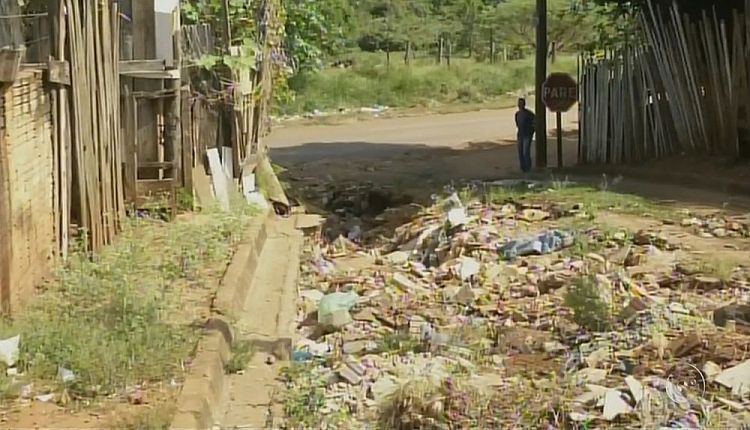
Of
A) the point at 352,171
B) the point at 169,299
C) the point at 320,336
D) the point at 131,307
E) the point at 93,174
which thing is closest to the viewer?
the point at 131,307

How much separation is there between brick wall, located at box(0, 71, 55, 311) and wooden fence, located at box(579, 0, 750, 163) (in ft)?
33.3

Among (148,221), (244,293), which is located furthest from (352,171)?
(244,293)

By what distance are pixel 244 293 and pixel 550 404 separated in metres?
3.82

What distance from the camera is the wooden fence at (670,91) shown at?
16.0 m

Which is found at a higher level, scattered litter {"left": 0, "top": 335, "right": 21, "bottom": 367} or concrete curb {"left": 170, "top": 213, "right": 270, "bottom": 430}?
scattered litter {"left": 0, "top": 335, "right": 21, "bottom": 367}

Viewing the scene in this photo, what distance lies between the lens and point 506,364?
8078 mm

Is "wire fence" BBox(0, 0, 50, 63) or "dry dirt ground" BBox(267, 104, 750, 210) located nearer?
"wire fence" BBox(0, 0, 50, 63)

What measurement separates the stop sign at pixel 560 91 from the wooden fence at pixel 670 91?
0.76 feet

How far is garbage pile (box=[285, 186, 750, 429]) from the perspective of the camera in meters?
6.71

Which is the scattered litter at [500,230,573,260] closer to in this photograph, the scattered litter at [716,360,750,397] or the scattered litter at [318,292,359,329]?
the scattered litter at [318,292,359,329]

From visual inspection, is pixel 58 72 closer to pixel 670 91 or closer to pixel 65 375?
pixel 65 375

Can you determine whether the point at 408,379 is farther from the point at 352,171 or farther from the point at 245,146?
the point at 352,171

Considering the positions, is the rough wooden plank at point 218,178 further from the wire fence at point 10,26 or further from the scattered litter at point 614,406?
the scattered litter at point 614,406

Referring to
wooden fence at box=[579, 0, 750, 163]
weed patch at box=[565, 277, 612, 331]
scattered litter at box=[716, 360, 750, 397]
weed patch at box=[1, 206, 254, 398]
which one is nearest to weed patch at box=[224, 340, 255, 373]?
weed patch at box=[1, 206, 254, 398]
